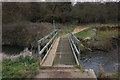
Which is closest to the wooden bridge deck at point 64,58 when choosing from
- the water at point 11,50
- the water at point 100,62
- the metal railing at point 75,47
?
the metal railing at point 75,47

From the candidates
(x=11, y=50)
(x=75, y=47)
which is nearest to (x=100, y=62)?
(x=75, y=47)

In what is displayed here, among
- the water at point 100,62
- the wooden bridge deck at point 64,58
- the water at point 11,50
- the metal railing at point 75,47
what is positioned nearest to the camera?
the metal railing at point 75,47

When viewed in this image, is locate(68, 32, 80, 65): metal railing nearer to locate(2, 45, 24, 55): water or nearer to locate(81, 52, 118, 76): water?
locate(81, 52, 118, 76): water

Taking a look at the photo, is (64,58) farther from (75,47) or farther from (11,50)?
(11,50)

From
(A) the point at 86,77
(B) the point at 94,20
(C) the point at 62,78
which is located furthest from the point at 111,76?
(B) the point at 94,20

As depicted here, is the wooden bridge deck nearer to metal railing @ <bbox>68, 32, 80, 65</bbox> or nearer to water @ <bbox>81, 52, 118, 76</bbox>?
metal railing @ <bbox>68, 32, 80, 65</bbox>

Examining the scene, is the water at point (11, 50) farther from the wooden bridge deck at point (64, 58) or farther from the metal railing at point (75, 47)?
the wooden bridge deck at point (64, 58)

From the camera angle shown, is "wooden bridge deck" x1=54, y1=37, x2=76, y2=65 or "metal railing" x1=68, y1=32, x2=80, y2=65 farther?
"wooden bridge deck" x1=54, y1=37, x2=76, y2=65

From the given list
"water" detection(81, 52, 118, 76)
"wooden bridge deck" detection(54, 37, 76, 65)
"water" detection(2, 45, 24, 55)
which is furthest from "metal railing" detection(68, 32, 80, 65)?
"water" detection(2, 45, 24, 55)

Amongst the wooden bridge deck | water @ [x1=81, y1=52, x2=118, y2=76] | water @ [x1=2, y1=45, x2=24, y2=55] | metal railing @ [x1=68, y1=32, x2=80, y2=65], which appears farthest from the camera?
water @ [x1=2, y1=45, x2=24, y2=55]

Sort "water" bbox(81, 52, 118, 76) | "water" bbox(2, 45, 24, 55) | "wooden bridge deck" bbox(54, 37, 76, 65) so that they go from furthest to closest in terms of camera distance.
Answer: "water" bbox(2, 45, 24, 55), "water" bbox(81, 52, 118, 76), "wooden bridge deck" bbox(54, 37, 76, 65)

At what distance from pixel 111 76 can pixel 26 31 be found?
16.7m

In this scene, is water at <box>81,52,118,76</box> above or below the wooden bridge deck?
below

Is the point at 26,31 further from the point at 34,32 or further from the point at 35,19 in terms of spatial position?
the point at 35,19
